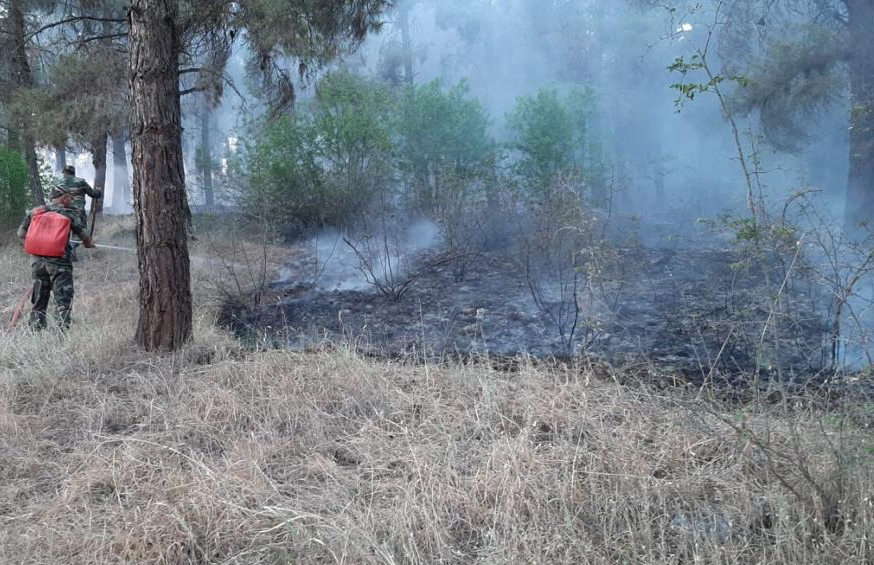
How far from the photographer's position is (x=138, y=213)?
4965mm

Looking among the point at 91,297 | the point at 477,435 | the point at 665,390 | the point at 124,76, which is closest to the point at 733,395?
the point at 665,390

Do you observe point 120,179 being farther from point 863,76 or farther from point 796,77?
point 863,76

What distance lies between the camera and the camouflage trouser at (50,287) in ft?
19.9

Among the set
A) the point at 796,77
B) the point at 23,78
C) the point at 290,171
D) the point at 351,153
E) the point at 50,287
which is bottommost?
the point at 50,287

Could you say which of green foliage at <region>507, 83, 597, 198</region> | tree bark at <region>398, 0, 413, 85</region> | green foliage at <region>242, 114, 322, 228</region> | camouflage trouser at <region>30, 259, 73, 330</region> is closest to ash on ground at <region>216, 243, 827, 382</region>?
camouflage trouser at <region>30, 259, 73, 330</region>

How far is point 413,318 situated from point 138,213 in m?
2.75

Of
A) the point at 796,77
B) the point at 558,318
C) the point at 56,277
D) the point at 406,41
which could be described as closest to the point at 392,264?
the point at 558,318

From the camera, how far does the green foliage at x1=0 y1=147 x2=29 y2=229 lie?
11234 mm

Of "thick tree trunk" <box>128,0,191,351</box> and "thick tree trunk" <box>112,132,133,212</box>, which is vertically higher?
"thick tree trunk" <box>112,132,133,212</box>

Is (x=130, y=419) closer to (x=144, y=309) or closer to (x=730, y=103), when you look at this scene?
(x=144, y=309)

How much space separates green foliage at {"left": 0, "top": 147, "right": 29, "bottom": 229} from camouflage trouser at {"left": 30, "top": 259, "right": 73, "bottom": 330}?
21.0 feet

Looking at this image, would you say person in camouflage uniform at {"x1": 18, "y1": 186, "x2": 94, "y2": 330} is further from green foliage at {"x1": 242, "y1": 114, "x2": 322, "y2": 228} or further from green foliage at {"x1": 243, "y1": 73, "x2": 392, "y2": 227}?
green foliage at {"x1": 242, "y1": 114, "x2": 322, "y2": 228}

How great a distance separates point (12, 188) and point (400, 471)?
11.2 metres

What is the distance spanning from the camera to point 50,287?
616cm
